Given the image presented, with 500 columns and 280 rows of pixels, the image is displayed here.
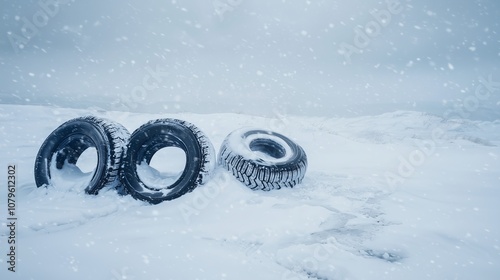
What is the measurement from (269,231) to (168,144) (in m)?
2.35

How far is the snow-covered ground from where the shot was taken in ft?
6.92

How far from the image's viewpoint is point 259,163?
4.14 metres

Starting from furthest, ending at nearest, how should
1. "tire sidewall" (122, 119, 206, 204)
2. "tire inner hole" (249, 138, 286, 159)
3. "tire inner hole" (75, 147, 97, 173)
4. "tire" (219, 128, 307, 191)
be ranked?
"tire inner hole" (75, 147, 97, 173) → "tire inner hole" (249, 138, 286, 159) → "tire" (219, 128, 307, 191) → "tire sidewall" (122, 119, 206, 204)

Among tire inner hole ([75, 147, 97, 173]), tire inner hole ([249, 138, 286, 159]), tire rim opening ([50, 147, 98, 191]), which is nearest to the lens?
tire rim opening ([50, 147, 98, 191])

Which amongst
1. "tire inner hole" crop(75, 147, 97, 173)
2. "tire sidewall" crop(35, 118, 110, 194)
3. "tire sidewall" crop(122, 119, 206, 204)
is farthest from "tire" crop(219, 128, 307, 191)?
"tire inner hole" crop(75, 147, 97, 173)

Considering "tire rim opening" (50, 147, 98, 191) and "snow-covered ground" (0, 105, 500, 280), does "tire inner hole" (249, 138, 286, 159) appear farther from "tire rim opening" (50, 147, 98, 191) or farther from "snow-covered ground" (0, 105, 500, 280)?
"tire rim opening" (50, 147, 98, 191)

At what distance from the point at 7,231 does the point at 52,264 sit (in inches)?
40.3

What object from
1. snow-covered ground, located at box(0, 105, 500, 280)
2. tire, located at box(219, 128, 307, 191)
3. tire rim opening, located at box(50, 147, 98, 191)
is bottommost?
tire rim opening, located at box(50, 147, 98, 191)

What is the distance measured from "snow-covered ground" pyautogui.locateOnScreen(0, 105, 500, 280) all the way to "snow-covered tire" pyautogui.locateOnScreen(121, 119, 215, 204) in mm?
155

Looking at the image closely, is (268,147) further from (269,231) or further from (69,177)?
(69,177)

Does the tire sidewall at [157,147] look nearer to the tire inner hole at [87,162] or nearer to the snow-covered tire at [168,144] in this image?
the snow-covered tire at [168,144]

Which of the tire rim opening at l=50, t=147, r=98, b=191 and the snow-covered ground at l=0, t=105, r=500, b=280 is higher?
the snow-covered ground at l=0, t=105, r=500, b=280

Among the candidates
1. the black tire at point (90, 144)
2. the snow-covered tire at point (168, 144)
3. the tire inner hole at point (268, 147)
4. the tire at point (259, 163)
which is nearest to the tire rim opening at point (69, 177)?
the black tire at point (90, 144)

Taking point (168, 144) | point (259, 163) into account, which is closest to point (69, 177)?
point (168, 144)
